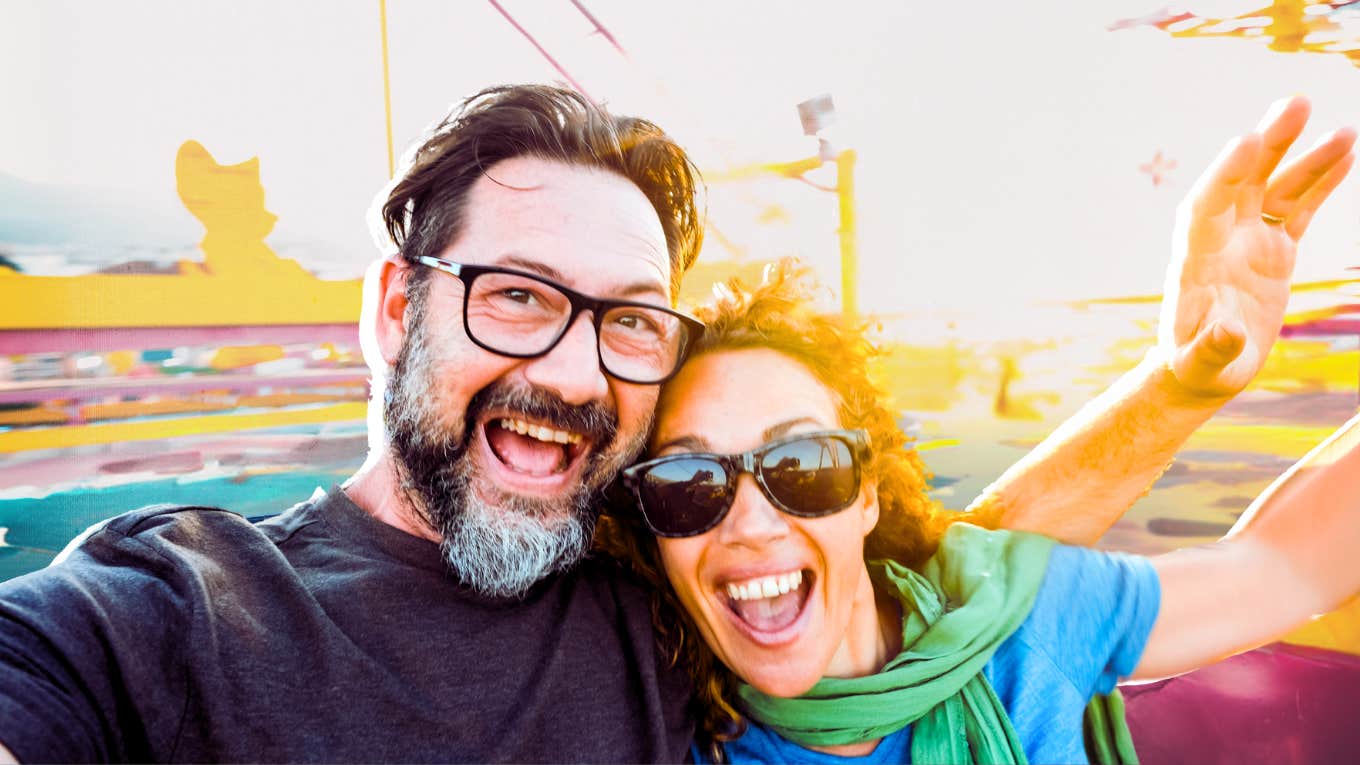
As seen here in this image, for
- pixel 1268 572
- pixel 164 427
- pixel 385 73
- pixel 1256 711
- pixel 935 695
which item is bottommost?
pixel 1256 711

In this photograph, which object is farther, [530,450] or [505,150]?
[505,150]

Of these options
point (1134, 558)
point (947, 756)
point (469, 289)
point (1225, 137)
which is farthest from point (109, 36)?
point (1225, 137)

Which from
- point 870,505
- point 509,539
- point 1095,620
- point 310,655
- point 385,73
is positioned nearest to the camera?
point 310,655

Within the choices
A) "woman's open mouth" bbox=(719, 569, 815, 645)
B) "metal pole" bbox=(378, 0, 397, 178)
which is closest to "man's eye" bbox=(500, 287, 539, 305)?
"woman's open mouth" bbox=(719, 569, 815, 645)


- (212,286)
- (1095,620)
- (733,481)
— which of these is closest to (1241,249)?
(1095,620)

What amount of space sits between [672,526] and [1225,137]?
2174 mm

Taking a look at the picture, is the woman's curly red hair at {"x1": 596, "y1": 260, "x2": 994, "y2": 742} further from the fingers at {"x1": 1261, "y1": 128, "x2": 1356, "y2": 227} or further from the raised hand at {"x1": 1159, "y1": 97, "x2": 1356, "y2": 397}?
the fingers at {"x1": 1261, "y1": 128, "x2": 1356, "y2": 227}

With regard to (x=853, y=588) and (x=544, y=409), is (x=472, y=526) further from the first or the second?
(x=853, y=588)

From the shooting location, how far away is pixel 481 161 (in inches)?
61.7

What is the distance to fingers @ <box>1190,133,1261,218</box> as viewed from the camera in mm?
1447

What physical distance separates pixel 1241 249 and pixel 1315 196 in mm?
193

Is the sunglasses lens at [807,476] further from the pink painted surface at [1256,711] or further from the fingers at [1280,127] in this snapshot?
the pink painted surface at [1256,711]

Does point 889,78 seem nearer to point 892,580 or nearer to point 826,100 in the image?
point 826,100

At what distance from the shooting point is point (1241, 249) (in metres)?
1.53
